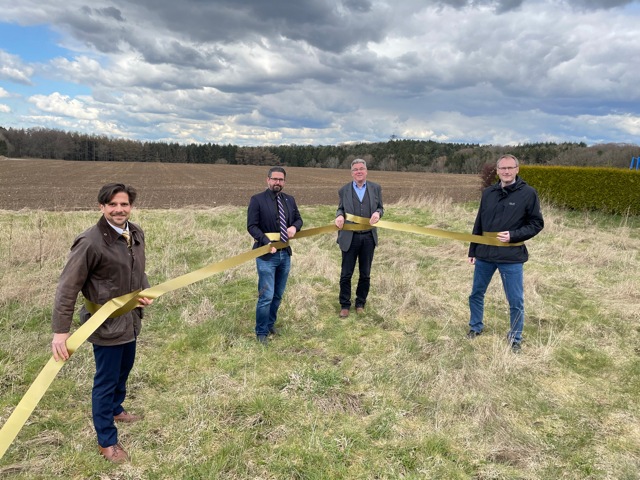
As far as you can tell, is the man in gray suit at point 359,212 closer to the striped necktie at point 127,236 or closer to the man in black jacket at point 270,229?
the man in black jacket at point 270,229

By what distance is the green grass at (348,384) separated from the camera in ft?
9.41

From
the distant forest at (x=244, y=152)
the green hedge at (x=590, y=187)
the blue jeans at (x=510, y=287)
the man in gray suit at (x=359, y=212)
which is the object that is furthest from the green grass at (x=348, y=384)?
the distant forest at (x=244, y=152)

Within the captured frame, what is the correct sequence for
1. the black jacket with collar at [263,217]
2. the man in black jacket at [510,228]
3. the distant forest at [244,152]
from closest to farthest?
the man in black jacket at [510,228] < the black jacket with collar at [263,217] < the distant forest at [244,152]

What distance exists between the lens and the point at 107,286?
8.91 ft

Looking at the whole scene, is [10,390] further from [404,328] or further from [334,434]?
[404,328]

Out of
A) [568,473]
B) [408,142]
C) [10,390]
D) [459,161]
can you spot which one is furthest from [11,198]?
[408,142]

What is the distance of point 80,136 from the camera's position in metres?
105

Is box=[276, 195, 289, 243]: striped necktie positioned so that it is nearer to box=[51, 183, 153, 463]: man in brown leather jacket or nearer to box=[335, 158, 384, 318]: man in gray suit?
box=[335, 158, 384, 318]: man in gray suit

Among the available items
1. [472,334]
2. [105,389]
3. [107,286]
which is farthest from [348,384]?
[107,286]

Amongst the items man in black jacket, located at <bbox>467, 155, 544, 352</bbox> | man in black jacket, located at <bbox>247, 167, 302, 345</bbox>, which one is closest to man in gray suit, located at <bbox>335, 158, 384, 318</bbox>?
man in black jacket, located at <bbox>247, 167, 302, 345</bbox>

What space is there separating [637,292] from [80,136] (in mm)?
123663

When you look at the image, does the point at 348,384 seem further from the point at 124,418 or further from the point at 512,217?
the point at 512,217

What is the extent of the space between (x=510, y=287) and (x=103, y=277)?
412 centimetres

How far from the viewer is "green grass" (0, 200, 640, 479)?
2.87 meters
